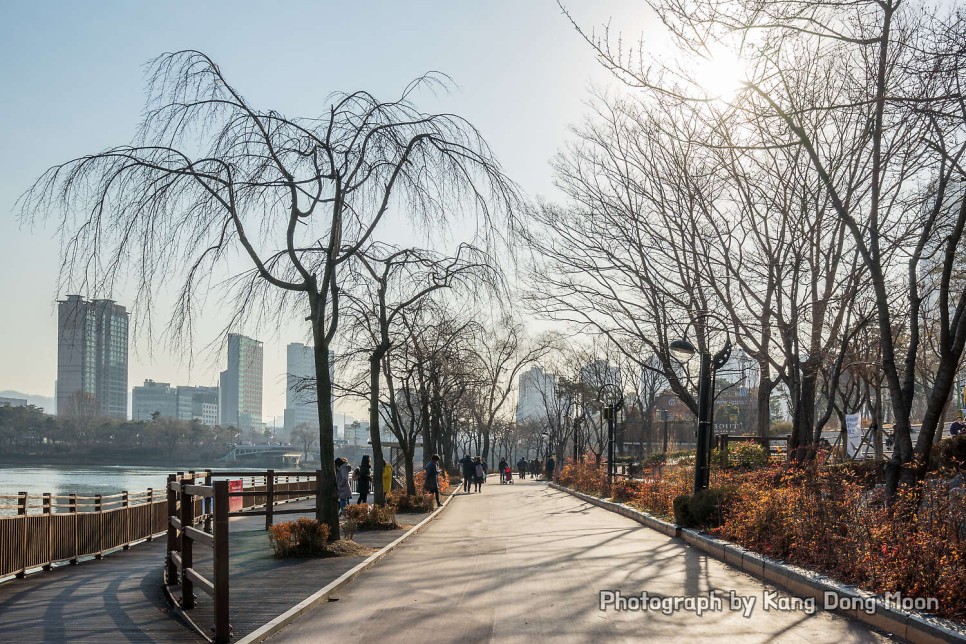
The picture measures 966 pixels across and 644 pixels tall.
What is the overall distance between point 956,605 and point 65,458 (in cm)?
11049

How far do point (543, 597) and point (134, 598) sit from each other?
187 inches

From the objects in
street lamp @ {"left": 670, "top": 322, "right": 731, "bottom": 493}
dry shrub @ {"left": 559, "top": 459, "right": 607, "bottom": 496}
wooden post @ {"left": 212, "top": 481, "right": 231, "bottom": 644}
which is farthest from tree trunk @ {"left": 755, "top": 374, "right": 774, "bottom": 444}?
wooden post @ {"left": 212, "top": 481, "right": 231, "bottom": 644}

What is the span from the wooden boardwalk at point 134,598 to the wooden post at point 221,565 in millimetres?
448

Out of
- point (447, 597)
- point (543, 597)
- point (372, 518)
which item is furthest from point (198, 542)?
point (372, 518)

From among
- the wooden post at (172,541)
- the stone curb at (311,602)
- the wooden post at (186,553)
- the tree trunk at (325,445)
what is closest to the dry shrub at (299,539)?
the tree trunk at (325,445)

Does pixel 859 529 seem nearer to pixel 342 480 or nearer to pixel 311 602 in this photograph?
pixel 311 602

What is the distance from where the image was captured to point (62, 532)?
1560 cm

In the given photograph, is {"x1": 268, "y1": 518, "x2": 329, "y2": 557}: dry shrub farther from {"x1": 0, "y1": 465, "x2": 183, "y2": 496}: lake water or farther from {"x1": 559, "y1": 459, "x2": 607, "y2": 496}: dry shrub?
{"x1": 559, "y1": 459, "x2": 607, "y2": 496}: dry shrub

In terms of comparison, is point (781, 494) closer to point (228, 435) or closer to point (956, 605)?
point (956, 605)

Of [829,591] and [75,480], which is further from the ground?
[829,591]

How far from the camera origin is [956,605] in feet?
25.2

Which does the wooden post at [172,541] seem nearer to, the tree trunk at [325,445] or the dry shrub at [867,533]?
the tree trunk at [325,445]

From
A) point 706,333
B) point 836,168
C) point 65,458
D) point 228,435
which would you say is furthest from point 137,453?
point 836,168

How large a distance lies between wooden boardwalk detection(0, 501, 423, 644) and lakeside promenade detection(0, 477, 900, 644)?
20 millimetres
